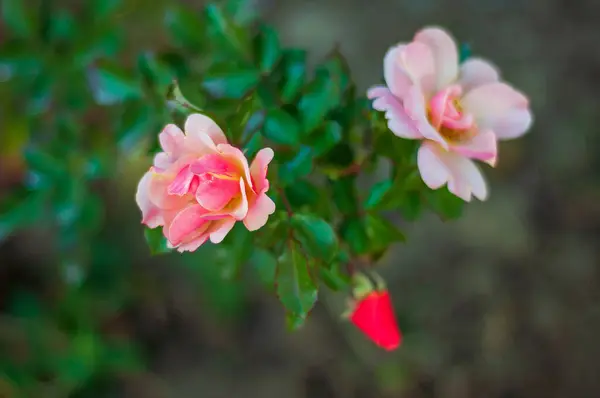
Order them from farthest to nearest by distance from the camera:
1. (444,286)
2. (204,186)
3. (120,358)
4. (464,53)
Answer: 1. (444,286)
2. (120,358)
3. (464,53)
4. (204,186)

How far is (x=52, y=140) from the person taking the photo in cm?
107

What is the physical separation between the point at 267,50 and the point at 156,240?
31 cm

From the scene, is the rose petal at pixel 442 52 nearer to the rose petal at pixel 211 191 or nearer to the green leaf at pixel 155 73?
the rose petal at pixel 211 191

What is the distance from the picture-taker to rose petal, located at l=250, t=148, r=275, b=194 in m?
0.54

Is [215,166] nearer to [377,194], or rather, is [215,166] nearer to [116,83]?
[377,194]

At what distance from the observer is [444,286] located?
5.17ft

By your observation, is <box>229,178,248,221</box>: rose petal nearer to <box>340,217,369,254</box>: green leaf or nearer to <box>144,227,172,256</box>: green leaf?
<box>144,227,172,256</box>: green leaf

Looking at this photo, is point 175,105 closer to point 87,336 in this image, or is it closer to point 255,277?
point 87,336

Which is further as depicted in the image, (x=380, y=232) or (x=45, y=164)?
(x=45, y=164)

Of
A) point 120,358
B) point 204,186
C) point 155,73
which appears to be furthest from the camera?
point 120,358

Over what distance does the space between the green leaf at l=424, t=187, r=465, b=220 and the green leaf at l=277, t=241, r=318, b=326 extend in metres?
0.16

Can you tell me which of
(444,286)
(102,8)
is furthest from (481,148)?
(444,286)

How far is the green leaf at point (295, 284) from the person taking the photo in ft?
1.98

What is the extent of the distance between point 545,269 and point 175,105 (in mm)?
1260
